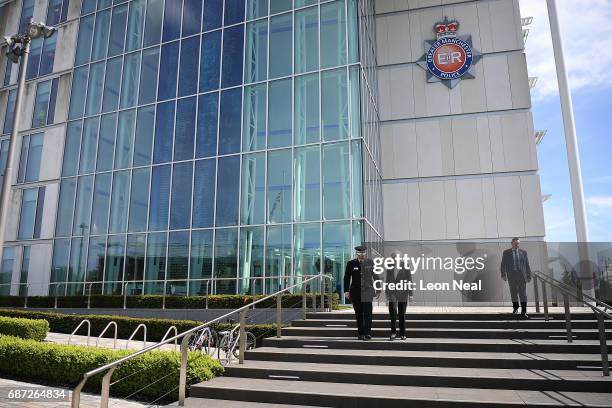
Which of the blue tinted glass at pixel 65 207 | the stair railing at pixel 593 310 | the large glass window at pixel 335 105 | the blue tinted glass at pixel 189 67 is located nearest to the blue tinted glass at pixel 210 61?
the blue tinted glass at pixel 189 67

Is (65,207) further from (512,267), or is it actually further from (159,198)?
(512,267)

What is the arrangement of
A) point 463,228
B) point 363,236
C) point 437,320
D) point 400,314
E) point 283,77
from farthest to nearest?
1. point 463,228
2. point 283,77
3. point 363,236
4. point 437,320
5. point 400,314

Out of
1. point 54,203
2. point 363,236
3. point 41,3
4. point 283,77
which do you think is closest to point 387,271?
point 363,236

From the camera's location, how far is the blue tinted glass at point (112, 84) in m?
24.0

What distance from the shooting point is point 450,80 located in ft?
75.2

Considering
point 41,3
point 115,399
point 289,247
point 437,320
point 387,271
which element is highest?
point 41,3

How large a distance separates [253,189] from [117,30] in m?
13.2

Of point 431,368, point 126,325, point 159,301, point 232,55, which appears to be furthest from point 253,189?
point 431,368

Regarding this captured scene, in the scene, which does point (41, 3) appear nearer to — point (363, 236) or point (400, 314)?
point (363, 236)

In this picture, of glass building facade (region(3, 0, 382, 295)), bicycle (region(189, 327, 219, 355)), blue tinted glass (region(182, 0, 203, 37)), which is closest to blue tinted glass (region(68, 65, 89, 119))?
glass building facade (region(3, 0, 382, 295))

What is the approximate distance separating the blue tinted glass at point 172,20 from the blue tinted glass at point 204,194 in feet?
23.7

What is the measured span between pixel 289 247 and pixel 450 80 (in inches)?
475

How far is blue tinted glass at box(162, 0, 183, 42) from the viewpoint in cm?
2305

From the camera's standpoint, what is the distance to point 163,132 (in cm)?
2192
